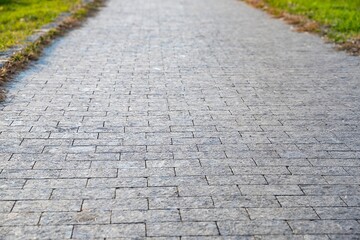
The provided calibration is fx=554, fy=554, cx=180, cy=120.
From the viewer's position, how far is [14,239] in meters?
3.64

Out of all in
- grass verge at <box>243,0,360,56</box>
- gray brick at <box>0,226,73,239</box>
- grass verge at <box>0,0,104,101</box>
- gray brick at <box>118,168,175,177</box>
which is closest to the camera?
gray brick at <box>0,226,73,239</box>

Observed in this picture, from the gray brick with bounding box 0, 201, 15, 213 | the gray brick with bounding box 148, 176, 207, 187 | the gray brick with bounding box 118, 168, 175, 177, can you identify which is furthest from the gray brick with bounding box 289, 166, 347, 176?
the gray brick with bounding box 0, 201, 15, 213

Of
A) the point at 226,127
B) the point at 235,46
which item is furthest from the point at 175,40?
the point at 226,127

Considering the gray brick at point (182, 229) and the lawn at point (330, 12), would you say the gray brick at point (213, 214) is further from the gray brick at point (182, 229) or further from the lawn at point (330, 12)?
the lawn at point (330, 12)

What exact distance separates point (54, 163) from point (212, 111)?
7.72ft

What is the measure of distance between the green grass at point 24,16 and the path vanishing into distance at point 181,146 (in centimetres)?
121

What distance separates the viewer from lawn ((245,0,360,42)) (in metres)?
12.8

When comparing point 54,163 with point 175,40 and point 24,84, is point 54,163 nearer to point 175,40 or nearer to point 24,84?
point 24,84

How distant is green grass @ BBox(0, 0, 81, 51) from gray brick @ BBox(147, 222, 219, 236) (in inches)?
277

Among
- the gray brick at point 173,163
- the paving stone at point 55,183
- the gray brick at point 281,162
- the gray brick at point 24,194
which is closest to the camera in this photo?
the gray brick at point 24,194

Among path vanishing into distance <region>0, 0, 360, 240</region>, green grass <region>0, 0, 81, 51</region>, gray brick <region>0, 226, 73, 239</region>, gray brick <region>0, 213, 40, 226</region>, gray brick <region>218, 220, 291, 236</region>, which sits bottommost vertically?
green grass <region>0, 0, 81, 51</region>

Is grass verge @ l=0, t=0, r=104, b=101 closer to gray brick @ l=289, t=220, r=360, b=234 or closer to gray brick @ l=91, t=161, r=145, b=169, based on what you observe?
gray brick @ l=91, t=161, r=145, b=169

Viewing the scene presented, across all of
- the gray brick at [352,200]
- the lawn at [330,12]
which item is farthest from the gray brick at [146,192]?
the lawn at [330,12]

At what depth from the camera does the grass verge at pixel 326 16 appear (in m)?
12.1
